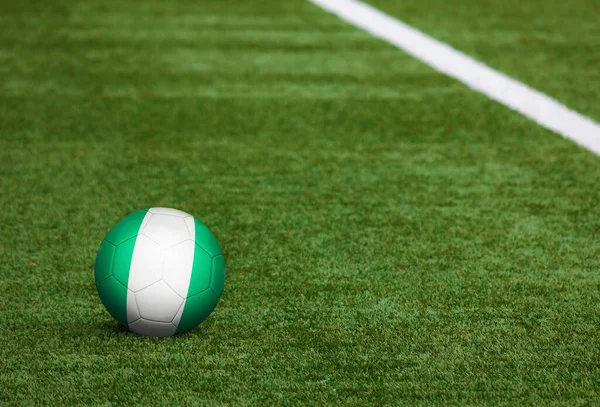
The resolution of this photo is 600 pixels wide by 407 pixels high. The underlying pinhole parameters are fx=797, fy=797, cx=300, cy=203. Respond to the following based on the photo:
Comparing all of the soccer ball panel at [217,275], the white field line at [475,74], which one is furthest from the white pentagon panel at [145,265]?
the white field line at [475,74]

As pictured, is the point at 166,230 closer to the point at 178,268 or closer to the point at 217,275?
the point at 178,268

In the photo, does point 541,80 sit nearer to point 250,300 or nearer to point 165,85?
point 165,85

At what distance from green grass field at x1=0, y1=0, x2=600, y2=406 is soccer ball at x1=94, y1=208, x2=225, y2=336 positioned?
15 centimetres

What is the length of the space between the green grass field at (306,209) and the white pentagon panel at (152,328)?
5 centimetres

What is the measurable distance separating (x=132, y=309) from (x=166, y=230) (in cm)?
37

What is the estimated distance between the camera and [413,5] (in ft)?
35.6

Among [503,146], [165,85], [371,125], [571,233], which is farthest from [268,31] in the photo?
[571,233]

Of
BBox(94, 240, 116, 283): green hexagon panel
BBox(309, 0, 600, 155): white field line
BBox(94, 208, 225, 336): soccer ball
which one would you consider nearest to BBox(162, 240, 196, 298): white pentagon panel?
BBox(94, 208, 225, 336): soccer ball

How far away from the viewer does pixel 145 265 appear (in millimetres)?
3389

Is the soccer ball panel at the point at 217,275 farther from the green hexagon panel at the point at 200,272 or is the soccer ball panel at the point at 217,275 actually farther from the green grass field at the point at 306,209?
the green grass field at the point at 306,209

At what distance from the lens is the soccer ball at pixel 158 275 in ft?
11.1

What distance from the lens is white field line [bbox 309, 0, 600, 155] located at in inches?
262

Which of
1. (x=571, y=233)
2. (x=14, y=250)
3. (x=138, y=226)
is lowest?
(x=14, y=250)

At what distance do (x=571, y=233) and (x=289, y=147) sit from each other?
2261 millimetres
